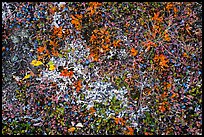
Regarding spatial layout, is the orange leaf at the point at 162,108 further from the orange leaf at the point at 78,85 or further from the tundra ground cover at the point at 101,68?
the orange leaf at the point at 78,85

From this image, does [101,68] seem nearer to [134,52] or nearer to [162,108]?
[134,52]

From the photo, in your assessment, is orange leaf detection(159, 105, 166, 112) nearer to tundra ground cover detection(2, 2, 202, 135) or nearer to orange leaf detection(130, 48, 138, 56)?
tundra ground cover detection(2, 2, 202, 135)

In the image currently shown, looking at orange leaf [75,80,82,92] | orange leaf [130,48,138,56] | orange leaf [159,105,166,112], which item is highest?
orange leaf [130,48,138,56]

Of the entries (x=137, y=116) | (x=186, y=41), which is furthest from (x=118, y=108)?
(x=186, y=41)

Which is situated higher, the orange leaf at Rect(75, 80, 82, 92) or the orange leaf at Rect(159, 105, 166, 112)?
the orange leaf at Rect(75, 80, 82, 92)

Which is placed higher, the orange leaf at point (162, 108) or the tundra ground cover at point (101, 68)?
the tundra ground cover at point (101, 68)

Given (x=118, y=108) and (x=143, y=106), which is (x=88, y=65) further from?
(x=143, y=106)

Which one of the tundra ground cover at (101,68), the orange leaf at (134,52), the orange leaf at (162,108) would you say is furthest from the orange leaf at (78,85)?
the orange leaf at (162,108)

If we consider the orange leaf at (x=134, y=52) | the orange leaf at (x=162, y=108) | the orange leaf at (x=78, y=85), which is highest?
the orange leaf at (x=134, y=52)

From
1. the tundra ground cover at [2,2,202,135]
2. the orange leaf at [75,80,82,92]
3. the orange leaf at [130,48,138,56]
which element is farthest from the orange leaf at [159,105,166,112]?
the orange leaf at [75,80,82,92]

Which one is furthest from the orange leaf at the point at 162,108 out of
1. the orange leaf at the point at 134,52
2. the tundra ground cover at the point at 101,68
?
the orange leaf at the point at 134,52

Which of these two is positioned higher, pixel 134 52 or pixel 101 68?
pixel 134 52

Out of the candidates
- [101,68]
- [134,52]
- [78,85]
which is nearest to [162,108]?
[134,52]
